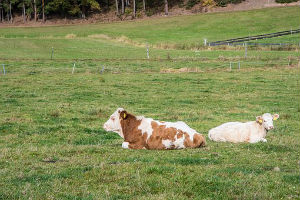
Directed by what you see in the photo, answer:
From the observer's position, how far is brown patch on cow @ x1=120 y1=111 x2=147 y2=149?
40.1 feet

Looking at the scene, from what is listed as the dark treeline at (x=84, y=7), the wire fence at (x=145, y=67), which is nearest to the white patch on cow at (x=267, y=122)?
the wire fence at (x=145, y=67)

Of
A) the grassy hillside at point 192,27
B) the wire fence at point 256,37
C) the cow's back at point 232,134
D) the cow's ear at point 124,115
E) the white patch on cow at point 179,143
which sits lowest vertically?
the cow's back at point 232,134

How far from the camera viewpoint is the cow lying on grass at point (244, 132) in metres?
13.9

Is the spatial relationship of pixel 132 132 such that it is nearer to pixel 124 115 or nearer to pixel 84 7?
pixel 124 115

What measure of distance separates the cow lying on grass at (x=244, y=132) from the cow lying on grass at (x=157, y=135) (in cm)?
207


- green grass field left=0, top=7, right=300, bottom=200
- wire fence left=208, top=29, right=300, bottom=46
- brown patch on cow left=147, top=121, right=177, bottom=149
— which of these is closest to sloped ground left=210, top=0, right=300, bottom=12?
wire fence left=208, top=29, right=300, bottom=46

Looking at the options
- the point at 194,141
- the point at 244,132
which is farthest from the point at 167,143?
→ the point at 244,132

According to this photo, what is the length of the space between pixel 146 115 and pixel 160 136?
25.0ft

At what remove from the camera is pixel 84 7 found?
408ft

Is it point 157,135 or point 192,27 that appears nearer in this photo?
point 157,135

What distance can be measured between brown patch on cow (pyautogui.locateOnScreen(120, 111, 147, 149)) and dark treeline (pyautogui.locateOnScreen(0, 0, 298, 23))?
101320 millimetres

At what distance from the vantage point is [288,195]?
24.4 ft

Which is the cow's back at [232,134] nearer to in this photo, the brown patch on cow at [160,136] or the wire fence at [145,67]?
the brown patch on cow at [160,136]

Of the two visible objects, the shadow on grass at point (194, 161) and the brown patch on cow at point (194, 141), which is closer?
the shadow on grass at point (194, 161)
